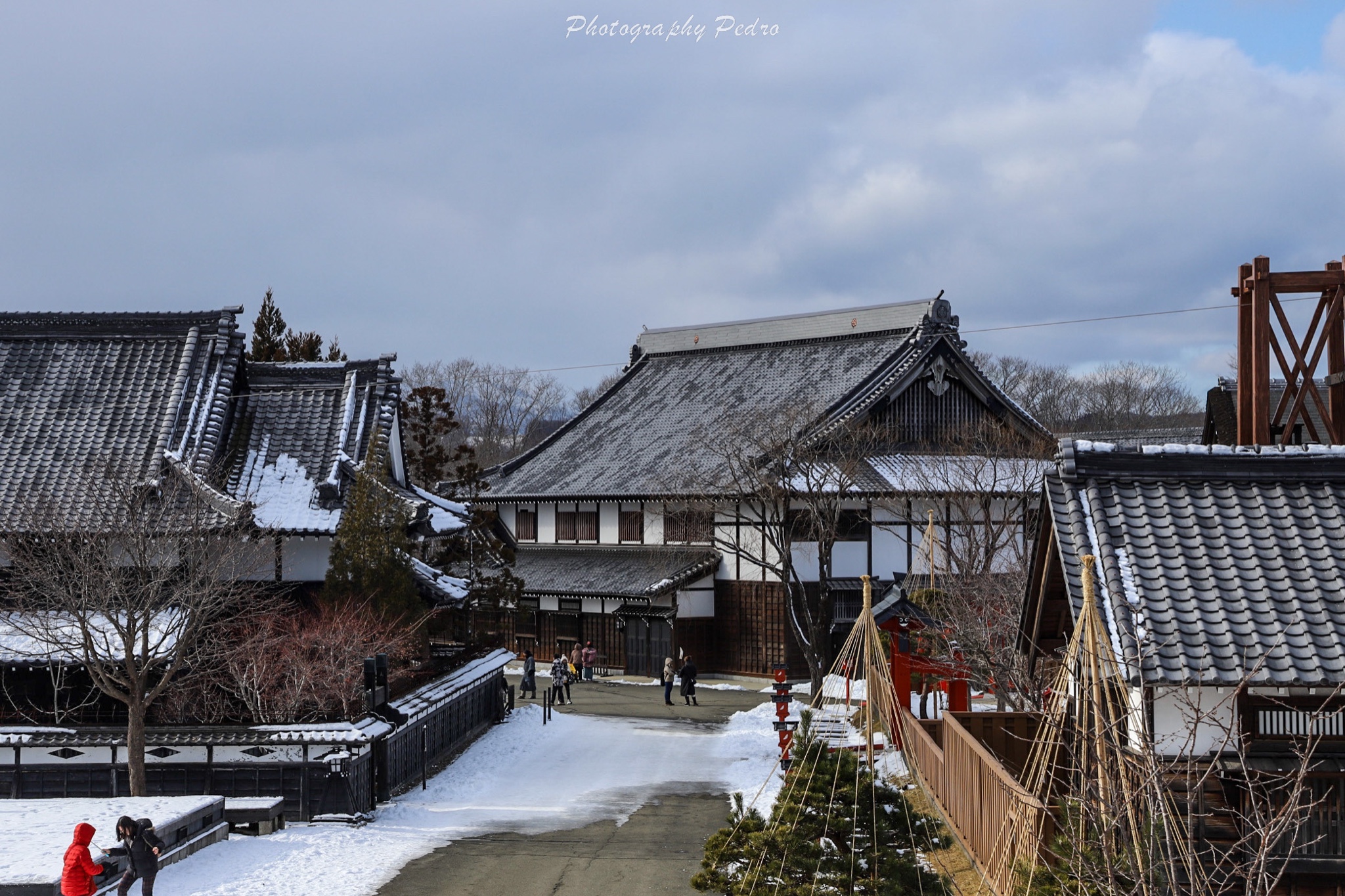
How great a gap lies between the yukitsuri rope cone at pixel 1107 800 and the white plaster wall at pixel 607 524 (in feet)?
99.2

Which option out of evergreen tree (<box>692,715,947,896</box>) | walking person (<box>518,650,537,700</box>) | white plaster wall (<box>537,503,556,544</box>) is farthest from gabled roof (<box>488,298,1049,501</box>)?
evergreen tree (<box>692,715,947,896</box>)

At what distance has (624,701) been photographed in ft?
106

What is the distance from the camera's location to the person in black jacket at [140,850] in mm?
12415

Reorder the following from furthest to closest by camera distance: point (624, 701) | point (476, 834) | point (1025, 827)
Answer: point (624, 701) → point (476, 834) → point (1025, 827)

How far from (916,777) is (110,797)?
462 inches

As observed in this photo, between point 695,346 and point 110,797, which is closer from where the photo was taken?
point 110,797

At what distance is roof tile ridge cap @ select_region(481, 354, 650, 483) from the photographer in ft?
148

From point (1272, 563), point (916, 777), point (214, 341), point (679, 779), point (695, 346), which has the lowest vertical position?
point (679, 779)

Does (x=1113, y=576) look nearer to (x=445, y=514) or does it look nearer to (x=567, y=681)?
(x=445, y=514)

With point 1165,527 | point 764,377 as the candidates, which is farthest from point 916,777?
point 764,377

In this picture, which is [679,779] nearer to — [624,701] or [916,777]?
[916,777]

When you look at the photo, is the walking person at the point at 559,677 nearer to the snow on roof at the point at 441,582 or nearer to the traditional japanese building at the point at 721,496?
the traditional japanese building at the point at 721,496

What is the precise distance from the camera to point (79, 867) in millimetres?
12102

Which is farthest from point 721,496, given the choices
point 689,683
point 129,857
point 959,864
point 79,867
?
point 79,867
